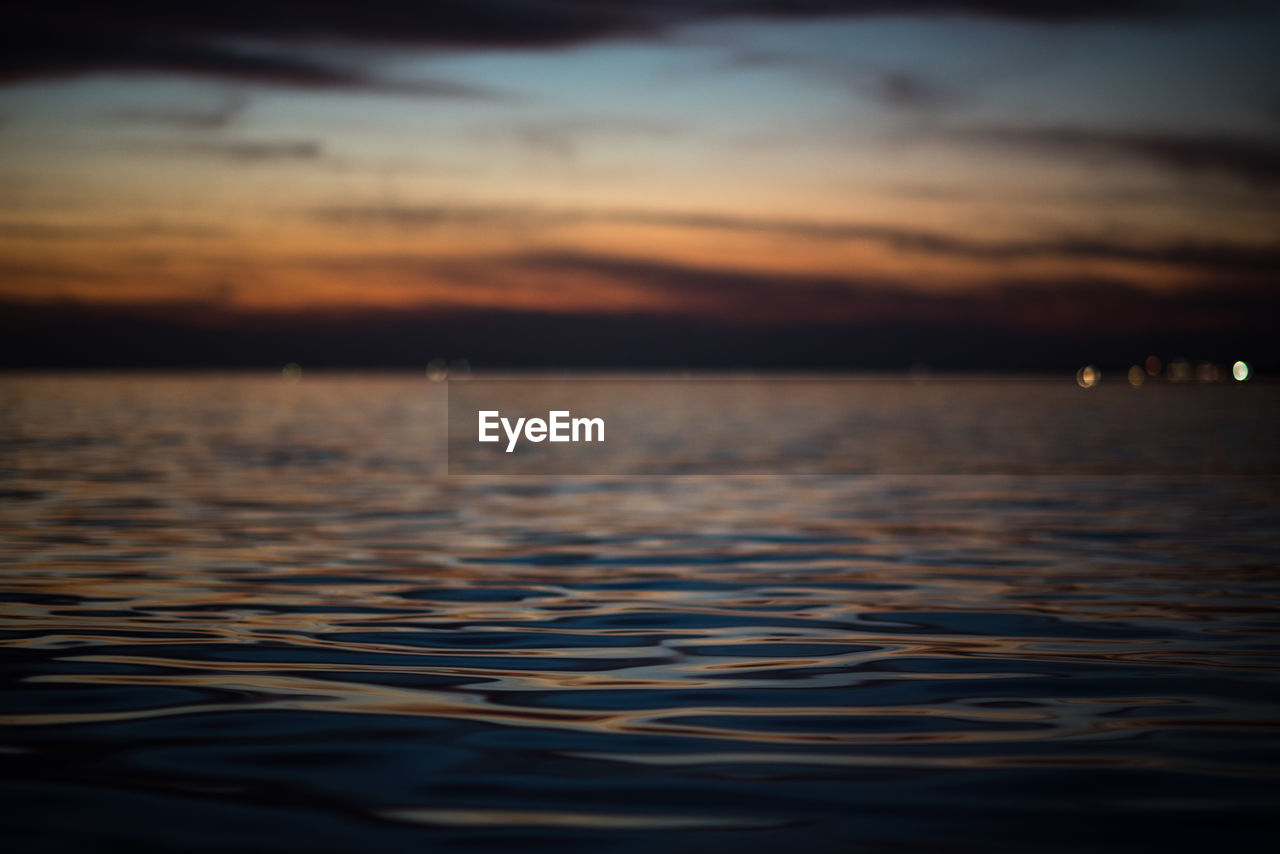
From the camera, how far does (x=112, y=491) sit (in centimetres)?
2759

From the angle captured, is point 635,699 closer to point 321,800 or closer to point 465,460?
point 321,800

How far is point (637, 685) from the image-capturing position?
396 inches

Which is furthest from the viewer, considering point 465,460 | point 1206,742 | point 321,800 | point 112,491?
point 465,460

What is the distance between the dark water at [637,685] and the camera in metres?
6.78

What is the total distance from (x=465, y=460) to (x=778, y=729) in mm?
36803

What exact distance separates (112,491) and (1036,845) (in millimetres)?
24873

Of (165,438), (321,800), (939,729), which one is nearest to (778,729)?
(939,729)

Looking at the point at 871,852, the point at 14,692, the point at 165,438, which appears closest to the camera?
the point at 871,852

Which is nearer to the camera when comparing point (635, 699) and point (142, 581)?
point (635, 699)

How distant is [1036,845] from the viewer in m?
6.34

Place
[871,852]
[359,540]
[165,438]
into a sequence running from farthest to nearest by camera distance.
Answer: [165,438]
[359,540]
[871,852]

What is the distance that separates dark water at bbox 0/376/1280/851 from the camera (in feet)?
22.2

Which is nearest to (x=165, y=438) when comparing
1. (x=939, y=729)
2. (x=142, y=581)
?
(x=142, y=581)

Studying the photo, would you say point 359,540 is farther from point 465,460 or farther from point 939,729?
point 465,460
